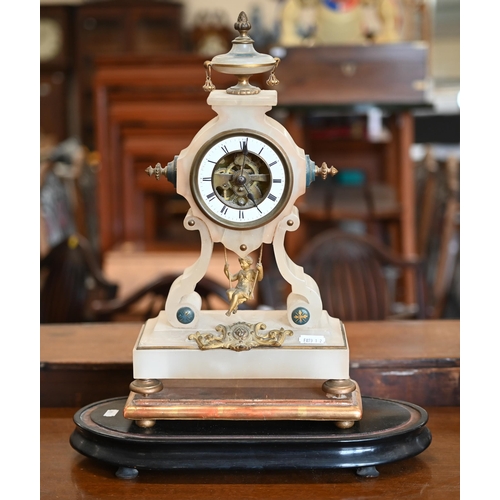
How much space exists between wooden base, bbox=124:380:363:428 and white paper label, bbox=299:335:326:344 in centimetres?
8

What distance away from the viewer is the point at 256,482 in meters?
1.20

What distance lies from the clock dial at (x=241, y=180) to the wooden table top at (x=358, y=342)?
1.37ft

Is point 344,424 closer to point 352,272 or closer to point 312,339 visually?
point 312,339

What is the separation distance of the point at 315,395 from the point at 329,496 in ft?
0.48

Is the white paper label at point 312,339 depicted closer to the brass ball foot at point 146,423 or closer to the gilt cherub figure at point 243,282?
the gilt cherub figure at point 243,282

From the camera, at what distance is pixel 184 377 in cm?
125

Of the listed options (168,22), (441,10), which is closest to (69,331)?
(168,22)

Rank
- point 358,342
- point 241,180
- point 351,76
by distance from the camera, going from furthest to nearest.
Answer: point 351,76 < point 358,342 < point 241,180

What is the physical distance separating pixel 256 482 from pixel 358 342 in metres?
0.51

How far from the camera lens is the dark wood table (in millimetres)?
1182

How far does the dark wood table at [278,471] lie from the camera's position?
118cm

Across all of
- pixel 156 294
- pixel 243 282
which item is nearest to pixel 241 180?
pixel 243 282

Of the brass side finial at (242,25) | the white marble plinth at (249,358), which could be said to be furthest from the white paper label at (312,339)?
the brass side finial at (242,25)

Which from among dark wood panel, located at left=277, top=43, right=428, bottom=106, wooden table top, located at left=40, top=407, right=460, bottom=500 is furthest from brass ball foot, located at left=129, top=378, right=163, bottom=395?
dark wood panel, located at left=277, top=43, right=428, bottom=106
